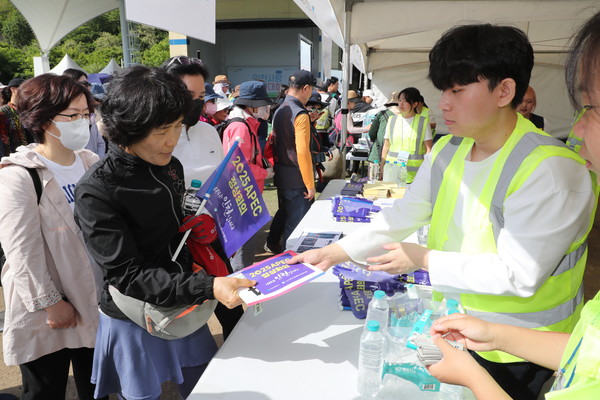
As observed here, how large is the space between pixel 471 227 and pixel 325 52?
578 centimetres

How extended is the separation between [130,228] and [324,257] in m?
0.69

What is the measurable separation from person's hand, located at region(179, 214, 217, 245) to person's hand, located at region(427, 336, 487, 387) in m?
0.88

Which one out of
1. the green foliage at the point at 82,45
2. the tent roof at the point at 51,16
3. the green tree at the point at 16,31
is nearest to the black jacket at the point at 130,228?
the tent roof at the point at 51,16

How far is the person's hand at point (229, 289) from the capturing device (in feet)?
4.15

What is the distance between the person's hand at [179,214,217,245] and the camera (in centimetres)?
147

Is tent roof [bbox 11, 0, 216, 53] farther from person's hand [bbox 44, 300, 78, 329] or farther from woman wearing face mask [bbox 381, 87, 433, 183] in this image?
woman wearing face mask [bbox 381, 87, 433, 183]

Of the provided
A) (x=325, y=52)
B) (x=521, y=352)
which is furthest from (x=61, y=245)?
(x=325, y=52)

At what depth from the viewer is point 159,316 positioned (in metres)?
1.32

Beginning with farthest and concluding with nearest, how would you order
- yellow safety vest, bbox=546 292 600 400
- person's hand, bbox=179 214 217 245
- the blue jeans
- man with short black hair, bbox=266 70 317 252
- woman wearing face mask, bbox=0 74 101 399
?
1. the blue jeans
2. man with short black hair, bbox=266 70 317 252
3. woman wearing face mask, bbox=0 74 101 399
4. person's hand, bbox=179 214 217 245
5. yellow safety vest, bbox=546 292 600 400

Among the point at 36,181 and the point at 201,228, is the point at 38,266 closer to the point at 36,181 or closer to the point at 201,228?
the point at 36,181

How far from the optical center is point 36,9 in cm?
1764

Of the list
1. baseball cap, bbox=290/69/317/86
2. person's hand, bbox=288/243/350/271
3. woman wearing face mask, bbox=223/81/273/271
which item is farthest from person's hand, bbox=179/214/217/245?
baseball cap, bbox=290/69/317/86

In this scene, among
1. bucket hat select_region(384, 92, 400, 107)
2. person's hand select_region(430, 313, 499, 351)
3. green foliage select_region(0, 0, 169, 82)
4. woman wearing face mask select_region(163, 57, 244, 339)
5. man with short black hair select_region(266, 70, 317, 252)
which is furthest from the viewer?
green foliage select_region(0, 0, 169, 82)

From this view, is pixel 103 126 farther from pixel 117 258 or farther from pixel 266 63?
pixel 266 63
